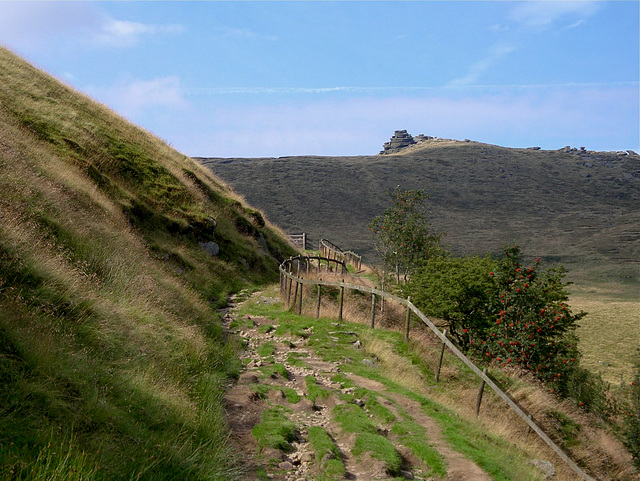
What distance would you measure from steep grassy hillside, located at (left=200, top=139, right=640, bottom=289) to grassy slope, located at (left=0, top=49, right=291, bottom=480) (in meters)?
65.9

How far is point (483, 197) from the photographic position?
12975 cm

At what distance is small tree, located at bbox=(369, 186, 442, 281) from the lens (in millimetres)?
27688

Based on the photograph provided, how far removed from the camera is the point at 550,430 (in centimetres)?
1161

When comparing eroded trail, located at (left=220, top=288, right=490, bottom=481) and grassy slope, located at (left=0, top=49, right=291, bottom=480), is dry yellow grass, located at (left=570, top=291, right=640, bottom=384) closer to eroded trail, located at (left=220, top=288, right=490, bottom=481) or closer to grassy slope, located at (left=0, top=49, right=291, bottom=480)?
eroded trail, located at (left=220, top=288, right=490, bottom=481)

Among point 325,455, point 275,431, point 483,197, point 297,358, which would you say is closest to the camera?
point 325,455

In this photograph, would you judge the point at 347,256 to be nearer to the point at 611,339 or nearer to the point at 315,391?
the point at 611,339

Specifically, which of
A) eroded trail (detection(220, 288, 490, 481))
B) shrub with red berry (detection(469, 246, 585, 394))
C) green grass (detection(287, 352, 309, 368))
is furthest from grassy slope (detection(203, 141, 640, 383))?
eroded trail (detection(220, 288, 490, 481))

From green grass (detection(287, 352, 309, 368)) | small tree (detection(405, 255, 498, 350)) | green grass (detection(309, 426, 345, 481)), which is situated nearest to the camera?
green grass (detection(309, 426, 345, 481))

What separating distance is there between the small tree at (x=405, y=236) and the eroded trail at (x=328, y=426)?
15.8 metres

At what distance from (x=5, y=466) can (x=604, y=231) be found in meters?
122

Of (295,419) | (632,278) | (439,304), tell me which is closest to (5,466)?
(295,419)

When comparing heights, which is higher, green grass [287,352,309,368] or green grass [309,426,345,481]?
green grass [309,426,345,481]

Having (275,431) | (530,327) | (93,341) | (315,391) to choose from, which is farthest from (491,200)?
(93,341)

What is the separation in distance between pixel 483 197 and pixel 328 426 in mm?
129626
